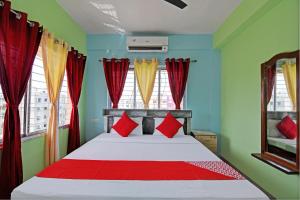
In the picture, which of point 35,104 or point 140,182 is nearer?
point 140,182

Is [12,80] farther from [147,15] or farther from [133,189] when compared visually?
[147,15]

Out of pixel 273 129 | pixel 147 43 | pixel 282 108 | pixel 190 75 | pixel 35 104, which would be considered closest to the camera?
pixel 282 108

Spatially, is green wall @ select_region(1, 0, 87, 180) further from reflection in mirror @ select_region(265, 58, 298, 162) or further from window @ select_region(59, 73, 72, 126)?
reflection in mirror @ select_region(265, 58, 298, 162)

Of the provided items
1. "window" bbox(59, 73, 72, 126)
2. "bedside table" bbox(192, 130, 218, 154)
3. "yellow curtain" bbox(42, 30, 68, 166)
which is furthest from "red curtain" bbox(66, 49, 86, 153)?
"bedside table" bbox(192, 130, 218, 154)

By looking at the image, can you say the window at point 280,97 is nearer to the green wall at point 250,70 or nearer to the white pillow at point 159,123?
the green wall at point 250,70

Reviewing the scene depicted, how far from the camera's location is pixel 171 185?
165 centimetres

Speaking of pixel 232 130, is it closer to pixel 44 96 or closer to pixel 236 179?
pixel 236 179

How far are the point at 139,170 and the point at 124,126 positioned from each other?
1.86m

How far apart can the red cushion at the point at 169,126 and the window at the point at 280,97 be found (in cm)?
166

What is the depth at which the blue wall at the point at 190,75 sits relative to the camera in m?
4.55

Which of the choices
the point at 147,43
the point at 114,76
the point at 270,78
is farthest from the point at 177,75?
the point at 270,78

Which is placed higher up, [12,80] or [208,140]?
[12,80]

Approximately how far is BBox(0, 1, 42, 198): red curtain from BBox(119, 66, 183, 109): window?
7.90ft

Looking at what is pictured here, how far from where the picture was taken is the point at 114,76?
444 cm
